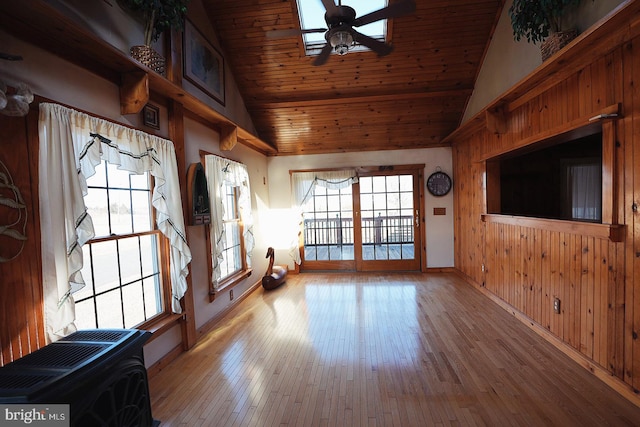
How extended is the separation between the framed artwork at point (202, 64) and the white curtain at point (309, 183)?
2123mm

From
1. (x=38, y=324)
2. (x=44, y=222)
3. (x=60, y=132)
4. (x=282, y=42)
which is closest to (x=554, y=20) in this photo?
(x=282, y=42)

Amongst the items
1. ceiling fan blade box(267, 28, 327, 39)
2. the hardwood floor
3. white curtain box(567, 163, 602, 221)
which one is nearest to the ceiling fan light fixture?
ceiling fan blade box(267, 28, 327, 39)

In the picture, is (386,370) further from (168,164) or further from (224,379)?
(168,164)

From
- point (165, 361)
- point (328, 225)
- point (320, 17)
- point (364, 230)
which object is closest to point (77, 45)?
point (165, 361)

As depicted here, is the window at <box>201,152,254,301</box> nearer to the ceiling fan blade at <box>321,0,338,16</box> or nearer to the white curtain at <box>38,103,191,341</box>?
the white curtain at <box>38,103,191,341</box>

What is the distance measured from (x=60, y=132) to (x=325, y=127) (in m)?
3.95

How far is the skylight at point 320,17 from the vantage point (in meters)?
3.70

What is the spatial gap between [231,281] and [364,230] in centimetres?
277

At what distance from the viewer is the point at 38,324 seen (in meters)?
1.58

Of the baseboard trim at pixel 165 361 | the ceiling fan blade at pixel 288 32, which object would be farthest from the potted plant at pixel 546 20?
the baseboard trim at pixel 165 361

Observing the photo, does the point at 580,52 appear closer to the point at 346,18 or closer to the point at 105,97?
the point at 346,18

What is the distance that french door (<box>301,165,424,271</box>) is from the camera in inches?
218

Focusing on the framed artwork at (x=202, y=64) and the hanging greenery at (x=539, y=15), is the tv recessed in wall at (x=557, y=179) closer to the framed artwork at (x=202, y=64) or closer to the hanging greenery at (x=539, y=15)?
the hanging greenery at (x=539, y=15)

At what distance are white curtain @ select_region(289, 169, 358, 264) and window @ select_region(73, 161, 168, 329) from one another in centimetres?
306
